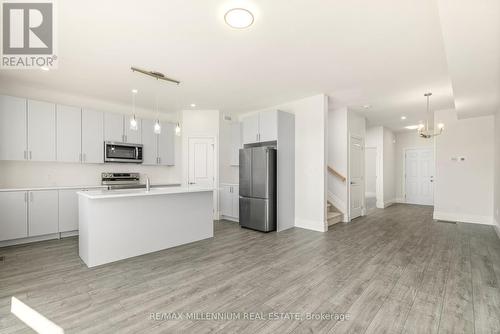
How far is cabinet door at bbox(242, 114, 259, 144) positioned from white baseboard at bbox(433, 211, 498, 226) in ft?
17.0

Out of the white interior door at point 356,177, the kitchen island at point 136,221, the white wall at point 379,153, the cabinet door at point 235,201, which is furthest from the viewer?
the white wall at point 379,153

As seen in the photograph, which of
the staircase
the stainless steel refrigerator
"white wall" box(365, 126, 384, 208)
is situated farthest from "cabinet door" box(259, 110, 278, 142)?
"white wall" box(365, 126, 384, 208)

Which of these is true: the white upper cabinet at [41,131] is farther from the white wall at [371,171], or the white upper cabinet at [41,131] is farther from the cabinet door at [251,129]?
the white wall at [371,171]

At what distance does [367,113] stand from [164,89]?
515 cm

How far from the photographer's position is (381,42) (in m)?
2.78

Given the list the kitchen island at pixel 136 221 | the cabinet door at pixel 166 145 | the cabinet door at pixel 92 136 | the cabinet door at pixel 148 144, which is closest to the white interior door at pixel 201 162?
the cabinet door at pixel 166 145

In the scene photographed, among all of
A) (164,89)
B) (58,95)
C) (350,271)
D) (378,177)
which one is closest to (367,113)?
(378,177)

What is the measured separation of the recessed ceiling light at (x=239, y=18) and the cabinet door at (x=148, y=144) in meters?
3.99

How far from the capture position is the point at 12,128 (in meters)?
4.01

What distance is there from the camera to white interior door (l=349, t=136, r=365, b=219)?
6.05 meters

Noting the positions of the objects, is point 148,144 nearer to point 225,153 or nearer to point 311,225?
point 225,153

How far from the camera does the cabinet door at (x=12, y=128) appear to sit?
12.9ft

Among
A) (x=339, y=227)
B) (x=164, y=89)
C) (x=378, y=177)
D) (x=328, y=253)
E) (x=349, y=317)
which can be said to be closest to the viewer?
(x=349, y=317)

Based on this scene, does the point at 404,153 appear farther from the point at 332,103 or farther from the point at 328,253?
the point at 328,253
